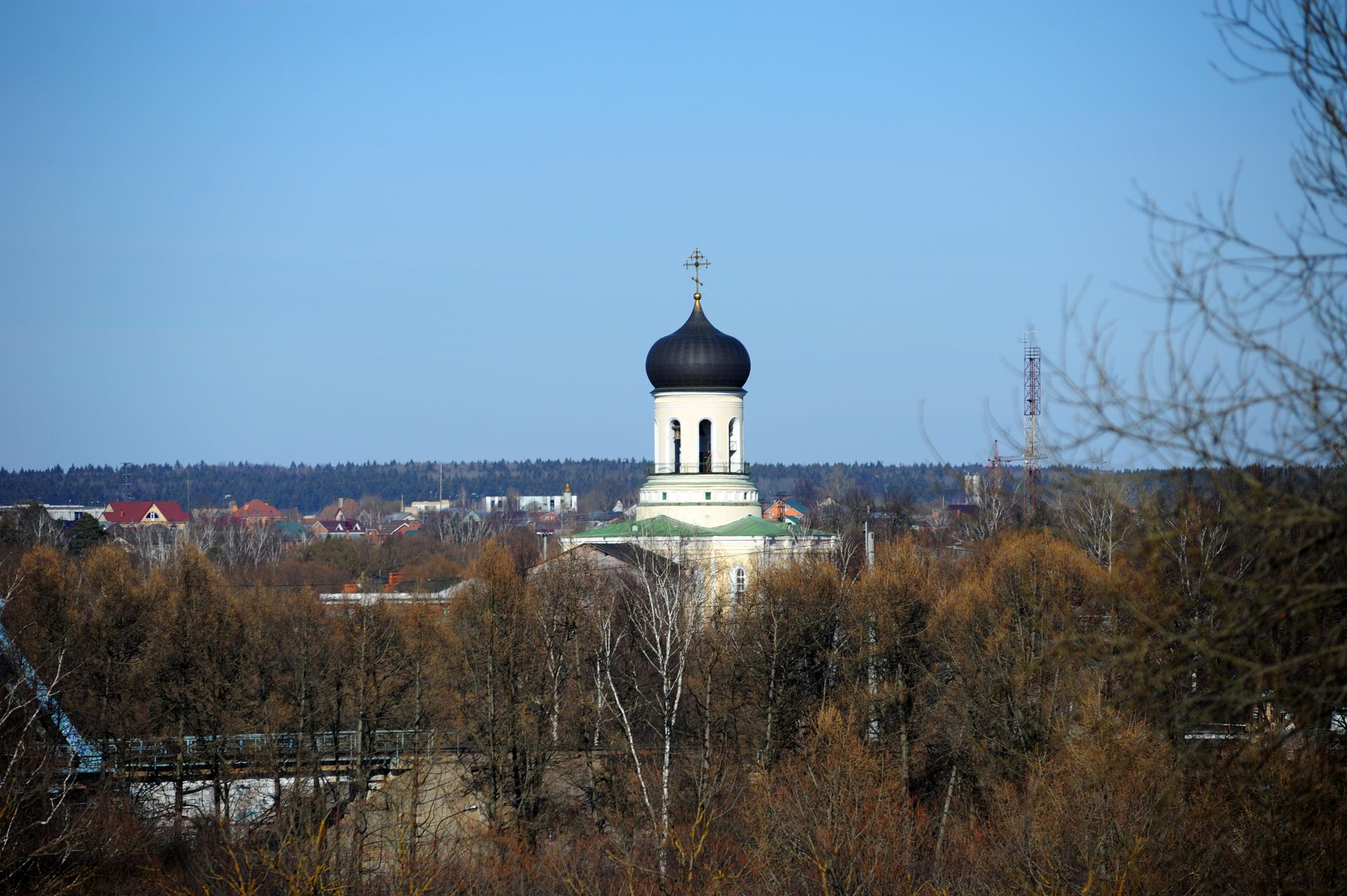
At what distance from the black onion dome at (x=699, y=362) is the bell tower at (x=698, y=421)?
0.05 ft

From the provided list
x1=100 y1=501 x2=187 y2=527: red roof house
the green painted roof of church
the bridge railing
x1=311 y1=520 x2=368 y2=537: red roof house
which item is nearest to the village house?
x1=100 y1=501 x2=187 y2=527: red roof house

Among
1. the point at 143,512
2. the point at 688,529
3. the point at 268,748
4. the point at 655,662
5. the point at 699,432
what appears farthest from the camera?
the point at 143,512

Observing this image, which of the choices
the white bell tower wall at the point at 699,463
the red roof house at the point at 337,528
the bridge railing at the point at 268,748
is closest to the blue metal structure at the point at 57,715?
the bridge railing at the point at 268,748

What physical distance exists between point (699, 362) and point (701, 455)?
94.7 inches

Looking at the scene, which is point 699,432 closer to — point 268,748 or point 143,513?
point 268,748

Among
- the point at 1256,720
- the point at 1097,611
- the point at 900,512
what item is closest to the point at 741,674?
the point at 1097,611

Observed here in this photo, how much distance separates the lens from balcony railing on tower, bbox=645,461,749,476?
37.6m

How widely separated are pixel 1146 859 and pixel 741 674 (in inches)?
441

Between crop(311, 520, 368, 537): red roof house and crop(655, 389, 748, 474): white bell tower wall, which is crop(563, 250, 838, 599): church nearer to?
crop(655, 389, 748, 474): white bell tower wall

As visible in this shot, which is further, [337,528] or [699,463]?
[337,528]

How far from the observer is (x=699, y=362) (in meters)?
37.0

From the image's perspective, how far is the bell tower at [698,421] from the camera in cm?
3706

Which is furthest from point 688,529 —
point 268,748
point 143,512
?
point 143,512

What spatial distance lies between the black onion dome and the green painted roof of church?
315 cm
